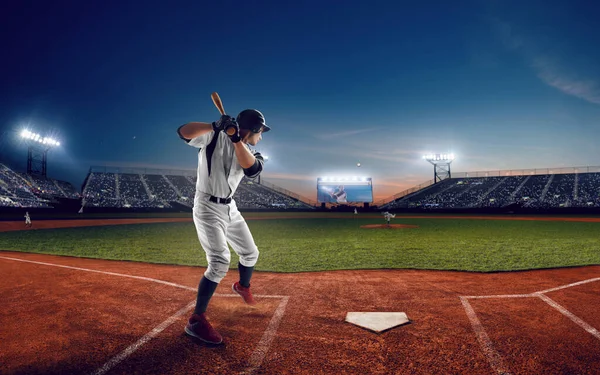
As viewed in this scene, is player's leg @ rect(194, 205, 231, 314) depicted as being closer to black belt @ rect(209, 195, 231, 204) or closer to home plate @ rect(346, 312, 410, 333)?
black belt @ rect(209, 195, 231, 204)

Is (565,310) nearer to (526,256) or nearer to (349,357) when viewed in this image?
(349,357)

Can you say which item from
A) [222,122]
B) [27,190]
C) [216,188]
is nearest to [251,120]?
[222,122]

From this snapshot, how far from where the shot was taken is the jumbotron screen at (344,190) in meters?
47.7

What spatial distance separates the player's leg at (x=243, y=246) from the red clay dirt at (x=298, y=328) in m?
0.24

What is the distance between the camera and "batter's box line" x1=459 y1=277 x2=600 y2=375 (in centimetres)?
255

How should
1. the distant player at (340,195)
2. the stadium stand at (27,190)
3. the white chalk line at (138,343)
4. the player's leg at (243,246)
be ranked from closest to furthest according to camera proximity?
the white chalk line at (138,343), the player's leg at (243,246), the stadium stand at (27,190), the distant player at (340,195)

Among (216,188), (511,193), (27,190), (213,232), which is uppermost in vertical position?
(27,190)

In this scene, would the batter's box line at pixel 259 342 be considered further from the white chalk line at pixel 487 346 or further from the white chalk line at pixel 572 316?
the white chalk line at pixel 572 316

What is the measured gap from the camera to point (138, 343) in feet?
9.43

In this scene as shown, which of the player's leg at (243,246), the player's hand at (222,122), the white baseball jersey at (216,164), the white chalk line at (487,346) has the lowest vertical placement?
the white chalk line at (487,346)

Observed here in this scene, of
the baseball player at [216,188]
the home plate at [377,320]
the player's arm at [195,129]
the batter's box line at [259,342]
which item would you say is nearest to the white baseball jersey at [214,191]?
the baseball player at [216,188]

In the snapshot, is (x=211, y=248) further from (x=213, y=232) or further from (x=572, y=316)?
(x=572, y=316)

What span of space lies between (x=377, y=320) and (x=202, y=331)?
5.82ft

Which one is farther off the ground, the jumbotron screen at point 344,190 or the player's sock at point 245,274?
the jumbotron screen at point 344,190
